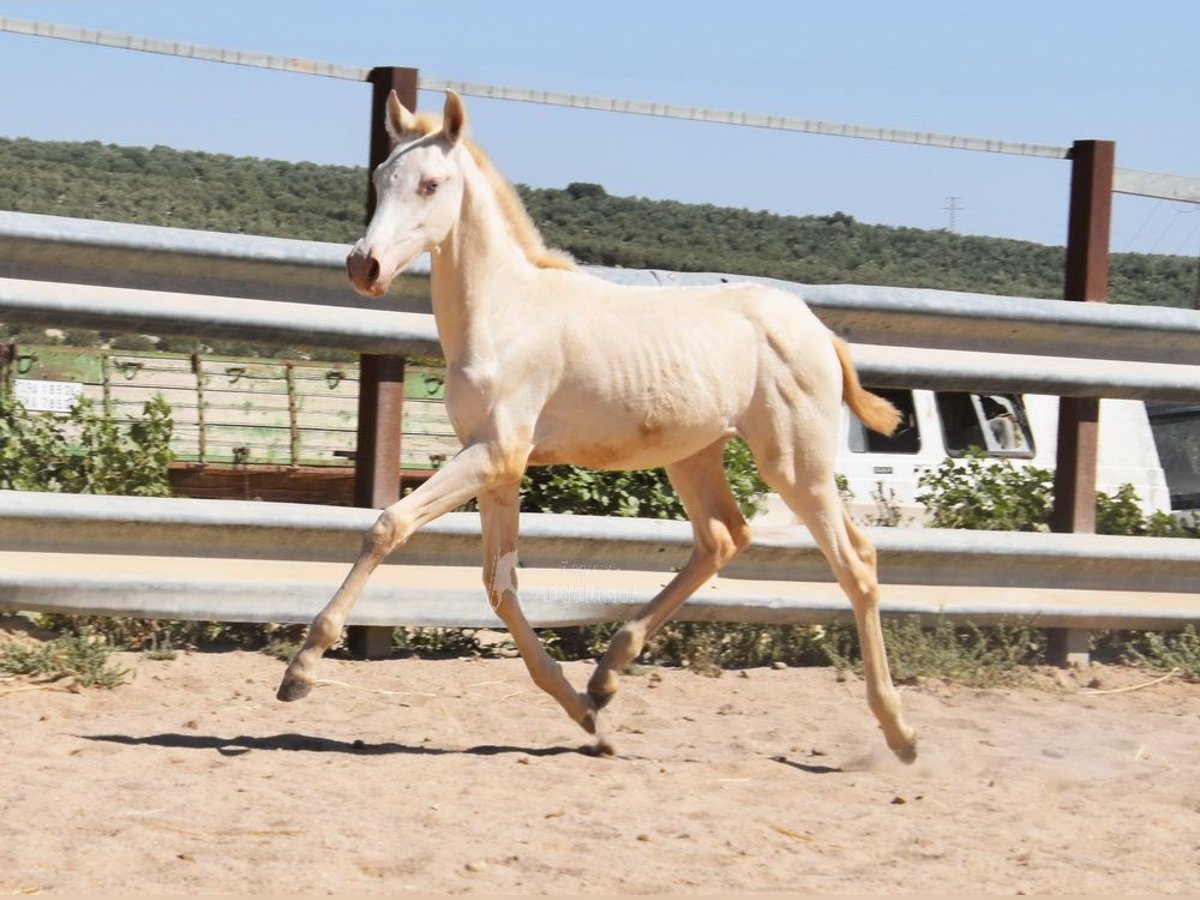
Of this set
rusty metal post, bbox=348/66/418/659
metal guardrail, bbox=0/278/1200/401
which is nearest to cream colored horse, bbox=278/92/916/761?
metal guardrail, bbox=0/278/1200/401

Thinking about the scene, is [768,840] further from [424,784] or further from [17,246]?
[17,246]

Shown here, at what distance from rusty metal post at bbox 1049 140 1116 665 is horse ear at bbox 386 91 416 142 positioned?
3246 mm

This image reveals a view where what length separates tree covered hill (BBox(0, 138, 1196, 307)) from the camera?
25.2 meters

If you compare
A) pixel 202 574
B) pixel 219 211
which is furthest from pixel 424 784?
pixel 219 211

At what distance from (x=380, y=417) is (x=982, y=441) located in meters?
7.40

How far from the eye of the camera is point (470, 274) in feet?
16.3

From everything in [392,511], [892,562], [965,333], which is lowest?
[892,562]

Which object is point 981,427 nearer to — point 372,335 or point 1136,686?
point 1136,686

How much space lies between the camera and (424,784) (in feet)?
14.5

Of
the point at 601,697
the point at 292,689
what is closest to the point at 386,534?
the point at 292,689

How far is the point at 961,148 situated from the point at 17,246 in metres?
3.90

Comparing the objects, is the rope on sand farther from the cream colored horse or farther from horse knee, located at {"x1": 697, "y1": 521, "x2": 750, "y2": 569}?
horse knee, located at {"x1": 697, "y1": 521, "x2": 750, "y2": 569}

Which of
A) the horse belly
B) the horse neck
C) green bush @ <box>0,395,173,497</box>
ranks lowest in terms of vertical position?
green bush @ <box>0,395,173,497</box>

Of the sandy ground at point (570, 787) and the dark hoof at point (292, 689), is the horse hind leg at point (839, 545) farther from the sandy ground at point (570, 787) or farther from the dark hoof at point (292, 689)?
the dark hoof at point (292, 689)
